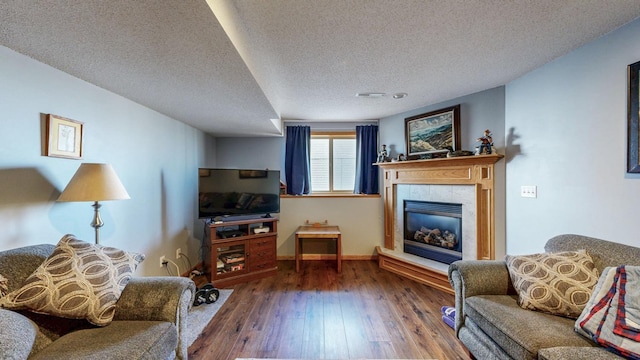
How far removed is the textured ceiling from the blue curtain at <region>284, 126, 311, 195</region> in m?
1.44

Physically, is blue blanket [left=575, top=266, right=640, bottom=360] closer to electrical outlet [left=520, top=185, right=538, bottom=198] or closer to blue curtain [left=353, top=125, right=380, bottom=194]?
electrical outlet [left=520, top=185, right=538, bottom=198]

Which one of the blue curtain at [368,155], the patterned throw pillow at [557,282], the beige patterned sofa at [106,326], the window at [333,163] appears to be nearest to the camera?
the beige patterned sofa at [106,326]

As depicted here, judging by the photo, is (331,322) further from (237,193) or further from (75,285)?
(237,193)

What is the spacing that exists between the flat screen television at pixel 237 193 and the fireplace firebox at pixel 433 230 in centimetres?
201

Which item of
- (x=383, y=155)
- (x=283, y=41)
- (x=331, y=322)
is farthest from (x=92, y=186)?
(x=383, y=155)

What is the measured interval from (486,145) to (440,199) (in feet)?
2.86

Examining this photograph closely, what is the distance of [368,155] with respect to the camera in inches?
157

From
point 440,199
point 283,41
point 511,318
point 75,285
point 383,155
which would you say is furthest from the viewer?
point 383,155

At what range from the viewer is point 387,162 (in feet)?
12.0

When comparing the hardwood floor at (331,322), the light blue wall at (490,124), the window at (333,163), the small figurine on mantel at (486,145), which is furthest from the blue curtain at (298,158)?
the small figurine on mantel at (486,145)

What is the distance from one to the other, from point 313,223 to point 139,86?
2835 millimetres

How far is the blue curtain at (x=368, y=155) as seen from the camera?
398cm

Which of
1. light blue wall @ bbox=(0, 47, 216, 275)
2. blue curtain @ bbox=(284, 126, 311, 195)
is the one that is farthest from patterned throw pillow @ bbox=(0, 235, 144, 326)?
blue curtain @ bbox=(284, 126, 311, 195)

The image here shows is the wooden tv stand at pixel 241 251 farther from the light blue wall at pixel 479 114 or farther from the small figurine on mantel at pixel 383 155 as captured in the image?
the light blue wall at pixel 479 114
